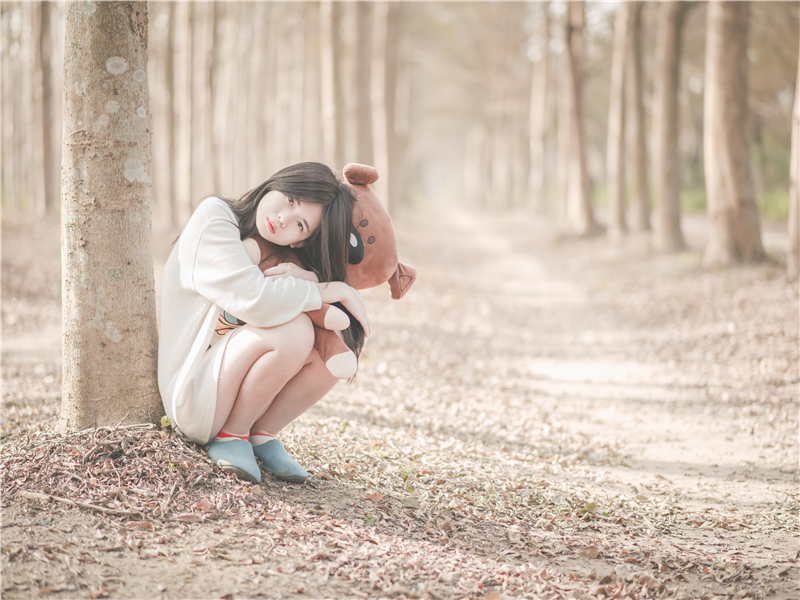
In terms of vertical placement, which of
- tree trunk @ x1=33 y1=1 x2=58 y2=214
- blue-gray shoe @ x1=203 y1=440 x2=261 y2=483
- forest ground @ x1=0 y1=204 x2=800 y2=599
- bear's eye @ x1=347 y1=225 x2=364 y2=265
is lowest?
forest ground @ x1=0 y1=204 x2=800 y2=599

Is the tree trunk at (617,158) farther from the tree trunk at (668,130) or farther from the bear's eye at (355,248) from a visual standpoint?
the bear's eye at (355,248)

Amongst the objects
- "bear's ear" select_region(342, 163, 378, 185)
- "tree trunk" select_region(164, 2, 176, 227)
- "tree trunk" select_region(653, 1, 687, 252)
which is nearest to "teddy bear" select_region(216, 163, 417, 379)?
"bear's ear" select_region(342, 163, 378, 185)

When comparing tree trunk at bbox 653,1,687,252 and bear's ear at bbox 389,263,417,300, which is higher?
tree trunk at bbox 653,1,687,252

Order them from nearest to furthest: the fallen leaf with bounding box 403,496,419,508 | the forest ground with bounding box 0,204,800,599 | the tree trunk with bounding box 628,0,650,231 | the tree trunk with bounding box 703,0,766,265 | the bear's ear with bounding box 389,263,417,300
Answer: the forest ground with bounding box 0,204,800,599 < the fallen leaf with bounding box 403,496,419,508 < the bear's ear with bounding box 389,263,417,300 < the tree trunk with bounding box 703,0,766,265 < the tree trunk with bounding box 628,0,650,231

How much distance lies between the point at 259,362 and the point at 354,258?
2.34 ft

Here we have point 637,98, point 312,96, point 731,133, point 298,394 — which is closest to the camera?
point 298,394

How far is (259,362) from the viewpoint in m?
3.18

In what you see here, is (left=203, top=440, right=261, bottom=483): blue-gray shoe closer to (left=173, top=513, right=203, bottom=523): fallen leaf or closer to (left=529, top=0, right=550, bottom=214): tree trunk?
(left=173, top=513, right=203, bottom=523): fallen leaf

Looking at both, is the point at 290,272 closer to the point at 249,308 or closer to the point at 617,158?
the point at 249,308

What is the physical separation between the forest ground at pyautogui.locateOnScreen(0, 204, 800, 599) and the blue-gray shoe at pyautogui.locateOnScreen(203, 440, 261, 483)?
0.18 ft

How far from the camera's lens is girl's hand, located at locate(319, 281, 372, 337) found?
130 inches

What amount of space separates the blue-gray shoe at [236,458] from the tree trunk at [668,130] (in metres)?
11.5

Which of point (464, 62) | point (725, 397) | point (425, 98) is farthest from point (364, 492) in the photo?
point (425, 98)

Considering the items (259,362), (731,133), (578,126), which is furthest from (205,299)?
(578,126)
